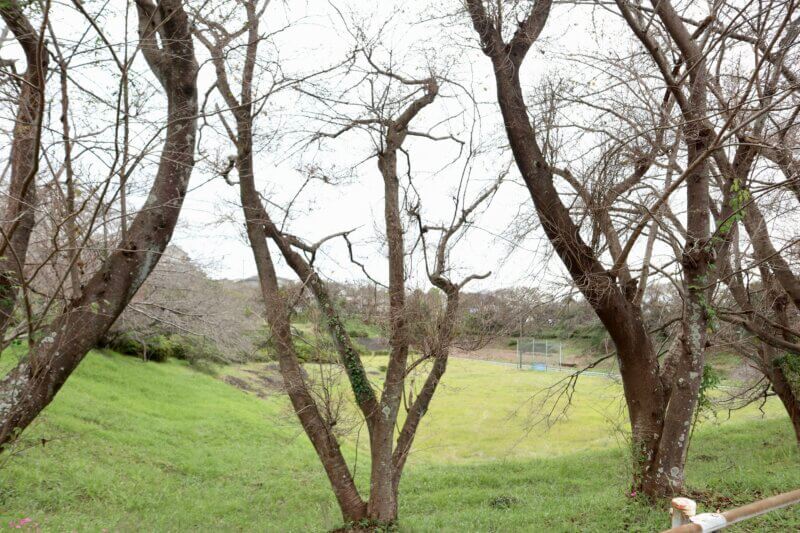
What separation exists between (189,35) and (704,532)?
4.86m

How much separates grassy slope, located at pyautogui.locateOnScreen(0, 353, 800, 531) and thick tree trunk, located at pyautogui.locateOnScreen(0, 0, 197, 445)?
50 centimetres

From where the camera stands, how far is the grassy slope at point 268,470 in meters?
6.98

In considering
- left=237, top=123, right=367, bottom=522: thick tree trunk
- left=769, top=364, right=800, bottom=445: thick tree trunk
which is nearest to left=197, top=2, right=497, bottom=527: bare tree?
left=237, top=123, right=367, bottom=522: thick tree trunk

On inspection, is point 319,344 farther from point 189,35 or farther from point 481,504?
point 189,35

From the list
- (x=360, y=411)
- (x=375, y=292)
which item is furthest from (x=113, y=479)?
(x=375, y=292)

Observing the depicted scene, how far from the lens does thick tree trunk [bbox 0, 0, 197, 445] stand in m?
3.81

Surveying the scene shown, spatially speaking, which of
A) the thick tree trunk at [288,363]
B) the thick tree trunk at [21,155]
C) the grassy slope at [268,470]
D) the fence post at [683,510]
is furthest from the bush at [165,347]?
the fence post at [683,510]

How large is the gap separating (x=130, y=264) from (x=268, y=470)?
31.1 ft

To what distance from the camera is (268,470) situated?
1252cm

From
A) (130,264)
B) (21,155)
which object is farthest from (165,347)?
(21,155)

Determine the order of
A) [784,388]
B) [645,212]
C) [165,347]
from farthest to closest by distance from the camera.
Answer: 1. [165,347]
2. [784,388]
3. [645,212]

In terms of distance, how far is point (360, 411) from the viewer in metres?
7.85

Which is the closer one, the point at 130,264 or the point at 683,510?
the point at 683,510

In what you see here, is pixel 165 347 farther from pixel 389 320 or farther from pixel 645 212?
pixel 645 212
